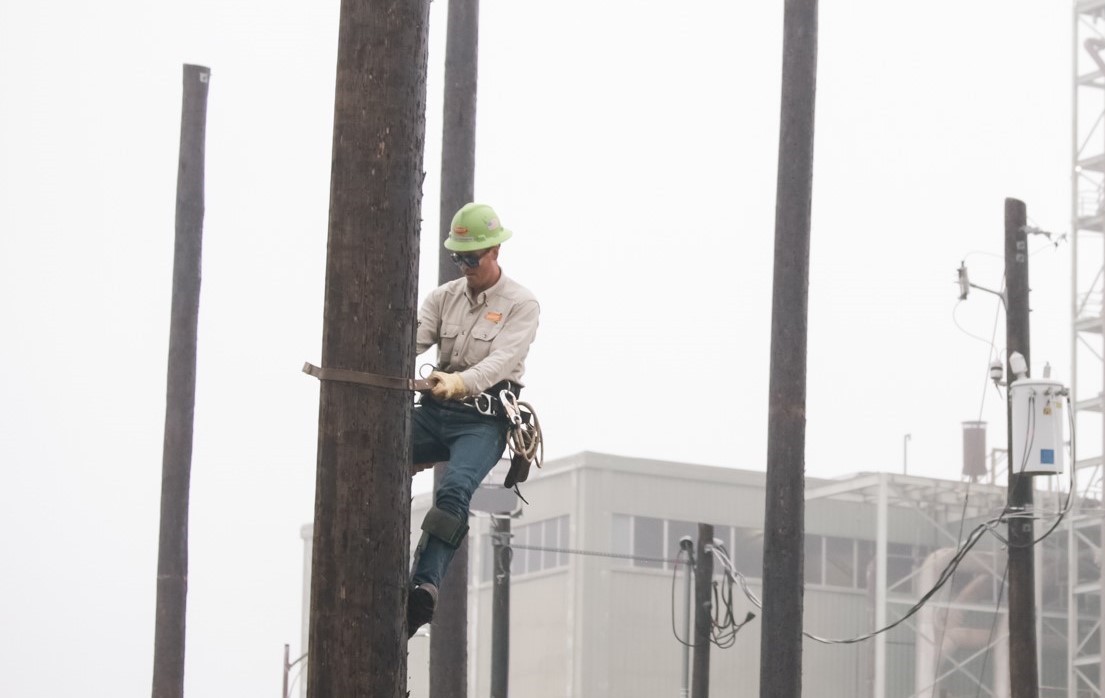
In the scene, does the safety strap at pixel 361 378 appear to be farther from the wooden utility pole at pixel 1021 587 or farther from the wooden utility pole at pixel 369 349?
the wooden utility pole at pixel 1021 587

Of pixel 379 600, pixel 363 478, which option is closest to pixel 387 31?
pixel 363 478

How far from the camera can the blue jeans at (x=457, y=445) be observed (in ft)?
24.3

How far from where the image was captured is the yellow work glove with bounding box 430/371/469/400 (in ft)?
23.1

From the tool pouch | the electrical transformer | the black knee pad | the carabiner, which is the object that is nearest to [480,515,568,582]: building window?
the electrical transformer

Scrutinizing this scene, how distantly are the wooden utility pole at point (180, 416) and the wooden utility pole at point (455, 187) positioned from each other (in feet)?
10.9

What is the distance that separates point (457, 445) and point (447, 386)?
22.7 inches

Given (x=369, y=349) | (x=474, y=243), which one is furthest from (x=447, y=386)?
(x=369, y=349)

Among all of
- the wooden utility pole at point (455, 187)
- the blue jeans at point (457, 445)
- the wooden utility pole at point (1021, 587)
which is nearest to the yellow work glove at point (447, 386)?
the blue jeans at point (457, 445)

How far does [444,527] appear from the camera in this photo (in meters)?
7.25

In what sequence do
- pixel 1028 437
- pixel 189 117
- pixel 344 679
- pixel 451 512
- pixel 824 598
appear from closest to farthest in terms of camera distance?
pixel 344 679, pixel 451 512, pixel 1028 437, pixel 189 117, pixel 824 598

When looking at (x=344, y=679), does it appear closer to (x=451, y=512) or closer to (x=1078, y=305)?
(x=451, y=512)

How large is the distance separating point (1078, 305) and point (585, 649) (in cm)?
1348

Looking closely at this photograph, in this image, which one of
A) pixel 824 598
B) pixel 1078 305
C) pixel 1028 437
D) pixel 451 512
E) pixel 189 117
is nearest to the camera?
pixel 451 512

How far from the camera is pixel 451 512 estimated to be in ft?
24.2
